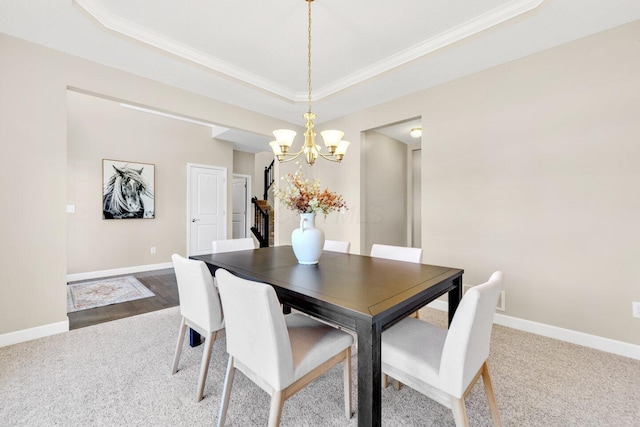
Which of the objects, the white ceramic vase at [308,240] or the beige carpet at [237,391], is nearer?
the beige carpet at [237,391]

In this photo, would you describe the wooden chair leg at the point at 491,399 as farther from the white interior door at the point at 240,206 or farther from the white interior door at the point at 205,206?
the white interior door at the point at 240,206

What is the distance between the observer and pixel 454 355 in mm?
1053

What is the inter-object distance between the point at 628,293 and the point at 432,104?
2329mm

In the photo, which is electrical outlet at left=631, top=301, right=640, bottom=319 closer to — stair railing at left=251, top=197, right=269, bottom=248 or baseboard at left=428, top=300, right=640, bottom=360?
baseboard at left=428, top=300, right=640, bottom=360

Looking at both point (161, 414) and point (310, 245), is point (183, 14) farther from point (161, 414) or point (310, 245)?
point (161, 414)

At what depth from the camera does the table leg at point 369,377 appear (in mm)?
1020

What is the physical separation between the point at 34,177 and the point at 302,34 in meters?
2.56

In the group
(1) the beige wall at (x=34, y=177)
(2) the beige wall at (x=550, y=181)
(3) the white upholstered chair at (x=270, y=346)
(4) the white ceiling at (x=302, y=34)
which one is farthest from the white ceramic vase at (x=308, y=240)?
(1) the beige wall at (x=34, y=177)

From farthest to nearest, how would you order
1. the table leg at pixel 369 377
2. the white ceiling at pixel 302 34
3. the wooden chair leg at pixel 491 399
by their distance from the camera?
the white ceiling at pixel 302 34 → the wooden chair leg at pixel 491 399 → the table leg at pixel 369 377

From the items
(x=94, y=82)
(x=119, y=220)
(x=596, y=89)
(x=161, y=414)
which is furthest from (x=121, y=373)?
(x=596, y=89)

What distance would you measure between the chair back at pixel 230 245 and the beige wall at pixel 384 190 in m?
1.82

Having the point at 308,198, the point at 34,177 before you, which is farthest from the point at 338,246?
the point at 34,177

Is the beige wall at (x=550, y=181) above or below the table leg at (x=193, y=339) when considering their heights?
above

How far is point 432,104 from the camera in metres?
3.04
